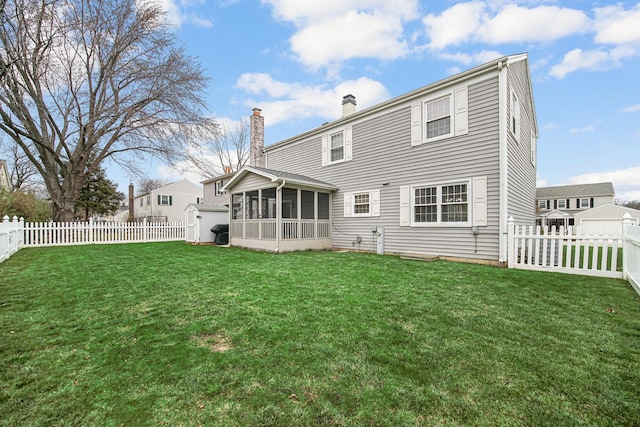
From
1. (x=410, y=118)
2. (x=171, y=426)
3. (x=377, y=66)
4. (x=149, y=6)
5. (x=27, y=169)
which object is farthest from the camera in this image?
(x=27, y=169)

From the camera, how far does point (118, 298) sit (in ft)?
13.6

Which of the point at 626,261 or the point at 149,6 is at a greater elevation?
the point at 149,6

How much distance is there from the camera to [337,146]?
11.3m

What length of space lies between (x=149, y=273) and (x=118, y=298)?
1.97m

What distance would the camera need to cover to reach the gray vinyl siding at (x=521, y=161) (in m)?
7.71

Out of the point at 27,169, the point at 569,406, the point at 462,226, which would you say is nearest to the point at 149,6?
the point at 462,226

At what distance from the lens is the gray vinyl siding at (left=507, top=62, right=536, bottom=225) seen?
7713 mm

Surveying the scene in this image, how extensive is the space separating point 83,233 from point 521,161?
18.5 metres

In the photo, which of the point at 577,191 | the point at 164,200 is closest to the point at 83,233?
the point at 164,200

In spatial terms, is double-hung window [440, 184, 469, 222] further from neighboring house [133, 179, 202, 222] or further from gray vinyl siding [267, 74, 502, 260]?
neighboring house [133, 179, 202, 222]

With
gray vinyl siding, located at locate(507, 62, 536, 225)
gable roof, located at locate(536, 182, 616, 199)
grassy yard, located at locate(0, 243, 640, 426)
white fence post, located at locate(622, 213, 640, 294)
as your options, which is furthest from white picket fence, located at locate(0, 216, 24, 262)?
gable roof, located at locate(536, 182, 616, 199)

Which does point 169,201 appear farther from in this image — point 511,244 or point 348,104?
point 511,244

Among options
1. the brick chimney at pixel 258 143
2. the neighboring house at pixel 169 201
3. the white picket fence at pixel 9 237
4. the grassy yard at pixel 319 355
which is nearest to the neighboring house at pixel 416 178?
the brick chimney at pixel 258 143

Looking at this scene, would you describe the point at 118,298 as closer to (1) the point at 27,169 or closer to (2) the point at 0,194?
(2) the point at 0,194
